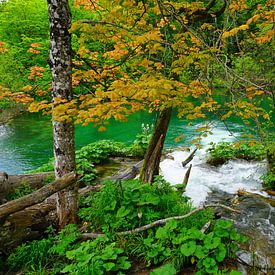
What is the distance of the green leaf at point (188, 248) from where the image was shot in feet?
11.5

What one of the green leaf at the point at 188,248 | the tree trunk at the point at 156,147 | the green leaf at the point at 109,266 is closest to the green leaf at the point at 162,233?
the green leaf at the point at 188,248

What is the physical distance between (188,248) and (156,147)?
3583mm

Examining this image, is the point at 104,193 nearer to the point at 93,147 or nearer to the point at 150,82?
the point at 150,82

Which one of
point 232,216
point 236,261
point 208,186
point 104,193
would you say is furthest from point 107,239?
point 208,186

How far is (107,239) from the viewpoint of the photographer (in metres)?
3.85

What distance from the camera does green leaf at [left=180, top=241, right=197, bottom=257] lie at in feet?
11.5

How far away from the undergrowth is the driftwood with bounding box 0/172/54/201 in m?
2.32

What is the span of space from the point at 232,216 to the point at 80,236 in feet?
13.2

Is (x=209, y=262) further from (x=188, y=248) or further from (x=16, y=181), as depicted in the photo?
(x=16, y=181)

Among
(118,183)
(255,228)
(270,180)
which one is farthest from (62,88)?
(270,180)

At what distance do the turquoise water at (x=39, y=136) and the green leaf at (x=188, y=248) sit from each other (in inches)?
384

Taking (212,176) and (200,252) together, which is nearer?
(200,252)

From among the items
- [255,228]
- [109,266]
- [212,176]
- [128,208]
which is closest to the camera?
[109,266]

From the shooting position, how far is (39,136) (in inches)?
658
